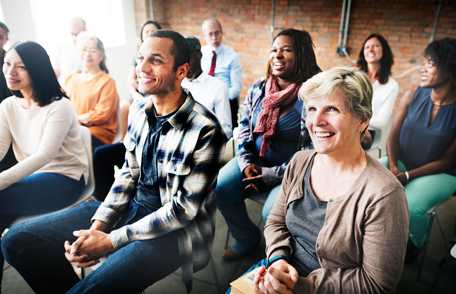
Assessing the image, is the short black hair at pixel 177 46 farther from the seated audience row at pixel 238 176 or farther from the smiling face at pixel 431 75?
the smiling face at pixel 431 75

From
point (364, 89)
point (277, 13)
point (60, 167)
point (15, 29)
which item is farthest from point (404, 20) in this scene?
point (15, 29)

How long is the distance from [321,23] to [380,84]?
7.53ft

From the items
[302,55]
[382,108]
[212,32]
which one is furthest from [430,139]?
[212,32]

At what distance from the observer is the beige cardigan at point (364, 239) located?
38.2 inches

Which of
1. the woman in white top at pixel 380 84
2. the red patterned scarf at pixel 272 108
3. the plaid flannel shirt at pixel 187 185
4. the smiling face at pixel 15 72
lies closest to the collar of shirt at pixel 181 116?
the plaid flannel shirt at pixel 187 185

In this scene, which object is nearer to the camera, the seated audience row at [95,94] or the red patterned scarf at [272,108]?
the red patterned scarf at [272,108]

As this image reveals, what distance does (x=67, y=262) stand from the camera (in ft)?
4.87

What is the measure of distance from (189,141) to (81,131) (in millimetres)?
857

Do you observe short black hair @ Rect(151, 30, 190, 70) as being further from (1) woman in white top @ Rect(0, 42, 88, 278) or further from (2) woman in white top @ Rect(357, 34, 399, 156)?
(2) woman in white top @ Rect(357, 34, 399, 156)

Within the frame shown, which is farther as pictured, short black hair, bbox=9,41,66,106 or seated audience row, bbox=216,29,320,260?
seated audience row, bbox=216,29,320,260

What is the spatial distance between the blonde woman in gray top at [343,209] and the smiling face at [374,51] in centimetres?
202

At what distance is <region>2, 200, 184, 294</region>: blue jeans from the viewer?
1229 millimetres

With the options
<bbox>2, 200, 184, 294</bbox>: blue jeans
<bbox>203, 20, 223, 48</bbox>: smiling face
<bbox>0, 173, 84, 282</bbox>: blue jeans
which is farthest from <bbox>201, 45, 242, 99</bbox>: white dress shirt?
<bbox>2, 200, 184, 294</bbox>: blue jeans

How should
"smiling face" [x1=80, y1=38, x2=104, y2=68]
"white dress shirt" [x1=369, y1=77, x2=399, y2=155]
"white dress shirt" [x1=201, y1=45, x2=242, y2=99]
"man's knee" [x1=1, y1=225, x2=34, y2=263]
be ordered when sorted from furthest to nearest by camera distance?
"white dress shirt" [x1=201, y1=45, x2=242, y2=99], "smiling face" [x1=80, y1=38, x2=104, y2=68], "white dress shirt" [x1=369, y1=77, x2=399, y2=155], "man's knee" [x1=1, y1=225, x2=34, y2=263]
